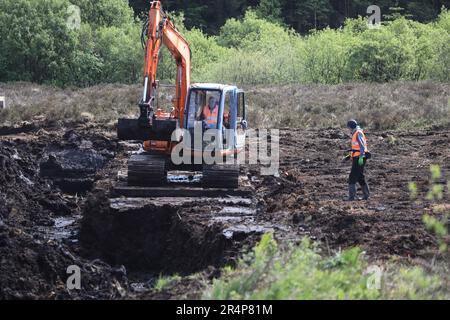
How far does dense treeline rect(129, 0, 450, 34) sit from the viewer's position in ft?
233

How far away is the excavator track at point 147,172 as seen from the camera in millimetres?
18656

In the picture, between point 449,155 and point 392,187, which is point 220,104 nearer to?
point 392,187

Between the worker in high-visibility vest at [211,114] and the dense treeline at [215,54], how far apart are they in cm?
2289

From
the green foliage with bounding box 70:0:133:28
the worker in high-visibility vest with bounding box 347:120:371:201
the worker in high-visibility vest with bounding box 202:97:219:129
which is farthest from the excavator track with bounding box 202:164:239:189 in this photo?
the green foliage with bounding box 70:0:133:28

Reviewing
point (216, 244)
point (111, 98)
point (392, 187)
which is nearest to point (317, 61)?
point (111, 98)

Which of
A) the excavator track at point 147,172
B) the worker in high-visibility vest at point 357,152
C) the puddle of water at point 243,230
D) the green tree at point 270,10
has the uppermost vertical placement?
the green tree at point 270,10

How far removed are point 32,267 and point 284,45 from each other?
1526 inches

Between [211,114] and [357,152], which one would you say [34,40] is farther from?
[357,152]

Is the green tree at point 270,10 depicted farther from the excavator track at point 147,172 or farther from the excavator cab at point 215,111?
the excavator track at point 147,172

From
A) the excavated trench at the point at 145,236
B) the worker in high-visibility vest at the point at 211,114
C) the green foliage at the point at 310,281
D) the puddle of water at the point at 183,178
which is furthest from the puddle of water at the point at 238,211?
the green foliage at the point at 310,281

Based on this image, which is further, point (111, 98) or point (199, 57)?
point (199, 57)

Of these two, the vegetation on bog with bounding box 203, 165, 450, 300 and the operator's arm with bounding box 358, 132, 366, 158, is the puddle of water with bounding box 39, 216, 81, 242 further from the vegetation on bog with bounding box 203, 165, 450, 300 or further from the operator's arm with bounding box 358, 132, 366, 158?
the vegetation on bog with bounding box 203, 165, 450, 300

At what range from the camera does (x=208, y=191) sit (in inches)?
726
